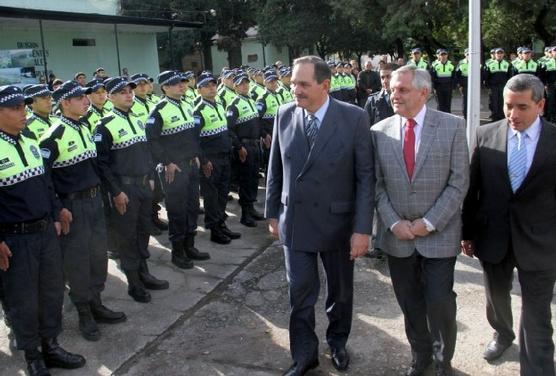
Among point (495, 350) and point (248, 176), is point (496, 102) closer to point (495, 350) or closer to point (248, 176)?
point (248, 176)

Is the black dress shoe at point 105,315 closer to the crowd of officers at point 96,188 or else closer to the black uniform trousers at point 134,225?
the crowd of officers at point 96,188

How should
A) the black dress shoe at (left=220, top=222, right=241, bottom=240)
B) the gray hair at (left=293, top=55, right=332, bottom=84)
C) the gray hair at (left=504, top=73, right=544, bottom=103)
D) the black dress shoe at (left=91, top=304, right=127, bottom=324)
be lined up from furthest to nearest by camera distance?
the black dress shoe at (left=220, top=222, right=241, bottom=240), the black dress shoe at (left=91, top=304, right=127, bottom=324), the gray hair at (left=293, top=55, right=332, bottom=84), the gray hair at (left=504, top=73, right=544, bottom=103)

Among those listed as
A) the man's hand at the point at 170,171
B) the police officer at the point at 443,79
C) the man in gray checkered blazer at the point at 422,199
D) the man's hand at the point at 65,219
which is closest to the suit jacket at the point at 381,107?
the man's hand at the point at 170,171

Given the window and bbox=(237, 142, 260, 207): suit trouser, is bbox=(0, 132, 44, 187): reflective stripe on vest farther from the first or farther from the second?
the window

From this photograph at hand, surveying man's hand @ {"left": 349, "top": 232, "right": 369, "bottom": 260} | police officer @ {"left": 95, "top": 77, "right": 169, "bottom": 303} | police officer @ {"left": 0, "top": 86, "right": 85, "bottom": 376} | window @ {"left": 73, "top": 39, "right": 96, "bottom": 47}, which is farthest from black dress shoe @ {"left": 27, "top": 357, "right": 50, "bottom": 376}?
window @ {"left": 73, "top": 39, "right": 96, "bottom": 47}

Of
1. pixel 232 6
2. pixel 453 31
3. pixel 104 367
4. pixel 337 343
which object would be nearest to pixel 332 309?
pixel 337 343

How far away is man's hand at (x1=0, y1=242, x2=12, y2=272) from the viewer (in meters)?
3.66

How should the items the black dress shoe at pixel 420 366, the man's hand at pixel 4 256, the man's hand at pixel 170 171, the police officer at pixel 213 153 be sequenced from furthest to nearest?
the police officer at pixel 213 153 → the man's hand at pixel 170 171 → the man's hand at pixel 4 256 → the black dress shoe at pixel 420 366

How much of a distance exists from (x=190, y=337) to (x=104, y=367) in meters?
0.70

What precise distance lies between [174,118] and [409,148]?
3316mm

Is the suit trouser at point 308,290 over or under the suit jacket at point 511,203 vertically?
under

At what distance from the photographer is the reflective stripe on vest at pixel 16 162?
3703 millimetres

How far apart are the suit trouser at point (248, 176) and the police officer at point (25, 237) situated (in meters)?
3.84

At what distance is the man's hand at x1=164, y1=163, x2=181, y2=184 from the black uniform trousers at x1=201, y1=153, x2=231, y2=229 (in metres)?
0.87
